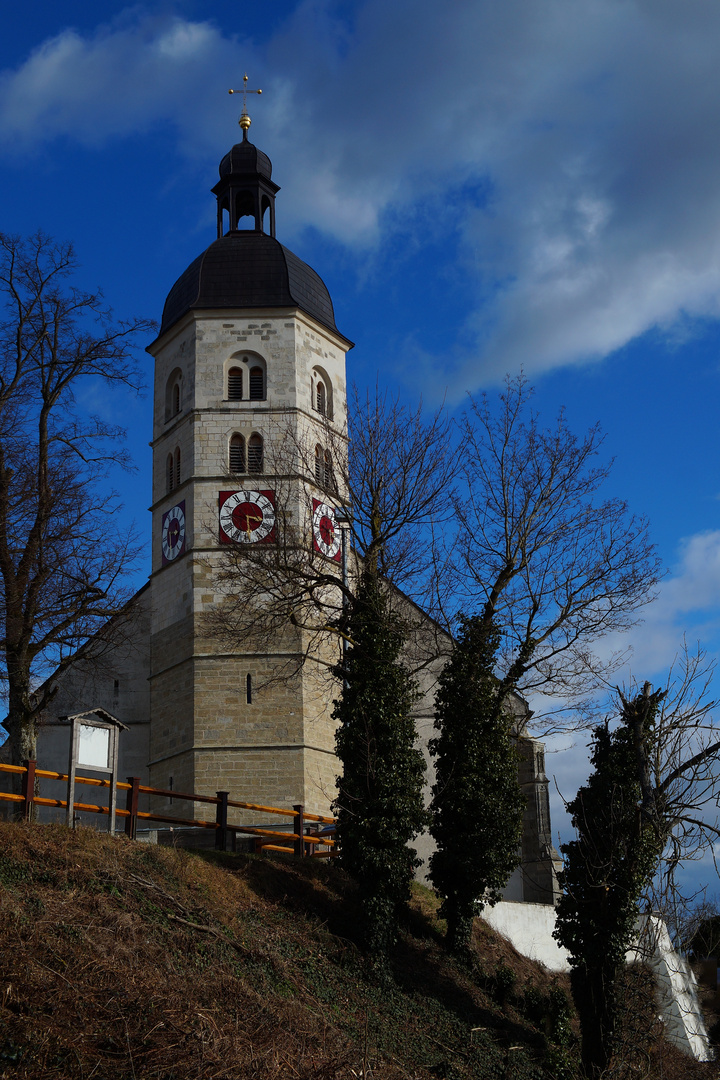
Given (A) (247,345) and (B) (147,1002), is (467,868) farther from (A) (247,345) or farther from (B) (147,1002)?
(A) (247,345)

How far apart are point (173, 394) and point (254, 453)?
340cm

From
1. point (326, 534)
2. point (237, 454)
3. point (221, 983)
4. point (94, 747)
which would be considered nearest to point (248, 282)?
point (237, 454)

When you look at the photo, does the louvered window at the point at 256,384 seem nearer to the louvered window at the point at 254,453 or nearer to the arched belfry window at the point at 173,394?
the louvered window at the point at 254,453

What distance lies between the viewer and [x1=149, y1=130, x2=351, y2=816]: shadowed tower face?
80.9 ft

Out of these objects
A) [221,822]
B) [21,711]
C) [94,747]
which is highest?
[21,711]

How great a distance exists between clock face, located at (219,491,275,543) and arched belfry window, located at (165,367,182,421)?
3387 mm

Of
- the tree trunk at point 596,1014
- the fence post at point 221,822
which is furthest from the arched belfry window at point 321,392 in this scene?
the tree trunk at point 596,1014

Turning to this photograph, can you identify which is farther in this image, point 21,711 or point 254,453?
point 254,453

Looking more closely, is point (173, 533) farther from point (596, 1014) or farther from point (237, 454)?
point (596, 1014)

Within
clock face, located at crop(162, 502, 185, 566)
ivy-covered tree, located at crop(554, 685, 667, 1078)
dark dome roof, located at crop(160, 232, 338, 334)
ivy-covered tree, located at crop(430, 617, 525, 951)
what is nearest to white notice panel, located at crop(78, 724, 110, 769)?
ivy-covered tree, located at crop(430, 617, 525, 951)

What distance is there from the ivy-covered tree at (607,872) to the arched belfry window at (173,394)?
1537 cm

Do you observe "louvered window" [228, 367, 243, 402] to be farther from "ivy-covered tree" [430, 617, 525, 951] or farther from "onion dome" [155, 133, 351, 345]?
"ivy-covered tree" [430, 617, 525, 951]

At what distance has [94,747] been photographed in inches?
591

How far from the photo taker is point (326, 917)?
53.2ft
